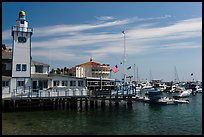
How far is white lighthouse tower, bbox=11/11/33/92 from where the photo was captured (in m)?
37.0

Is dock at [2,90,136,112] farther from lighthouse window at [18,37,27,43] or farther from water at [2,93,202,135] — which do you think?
lighthouse window at [18,37,27,43]

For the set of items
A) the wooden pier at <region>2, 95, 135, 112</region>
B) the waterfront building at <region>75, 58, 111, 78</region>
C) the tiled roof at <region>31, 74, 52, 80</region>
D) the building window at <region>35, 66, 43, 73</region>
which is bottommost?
the wooden pier at <region>2, 95, 135, 112</region>

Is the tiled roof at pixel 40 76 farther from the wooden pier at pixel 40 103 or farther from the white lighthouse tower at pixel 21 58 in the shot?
the wooden pier at pixel 40 103

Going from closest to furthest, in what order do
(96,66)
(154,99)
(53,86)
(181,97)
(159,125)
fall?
(159,125) → (53,86) → (154,99) → (181,97) → (96,66)

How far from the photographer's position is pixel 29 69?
37875 mm

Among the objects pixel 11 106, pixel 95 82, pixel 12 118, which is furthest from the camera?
pixel 95 82

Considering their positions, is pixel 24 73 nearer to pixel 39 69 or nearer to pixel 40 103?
pixel 39 69

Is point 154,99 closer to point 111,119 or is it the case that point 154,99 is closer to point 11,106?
point 111,119

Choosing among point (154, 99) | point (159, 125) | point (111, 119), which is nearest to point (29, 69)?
point (111, 119)

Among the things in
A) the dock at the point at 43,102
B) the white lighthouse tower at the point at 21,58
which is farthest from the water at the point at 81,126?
the white lighthouse tower at the point at 21,58

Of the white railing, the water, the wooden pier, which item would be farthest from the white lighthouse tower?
the water

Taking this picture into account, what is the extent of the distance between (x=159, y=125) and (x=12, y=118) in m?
17.4

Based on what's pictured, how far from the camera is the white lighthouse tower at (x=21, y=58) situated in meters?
37.0

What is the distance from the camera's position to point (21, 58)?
37.8m
